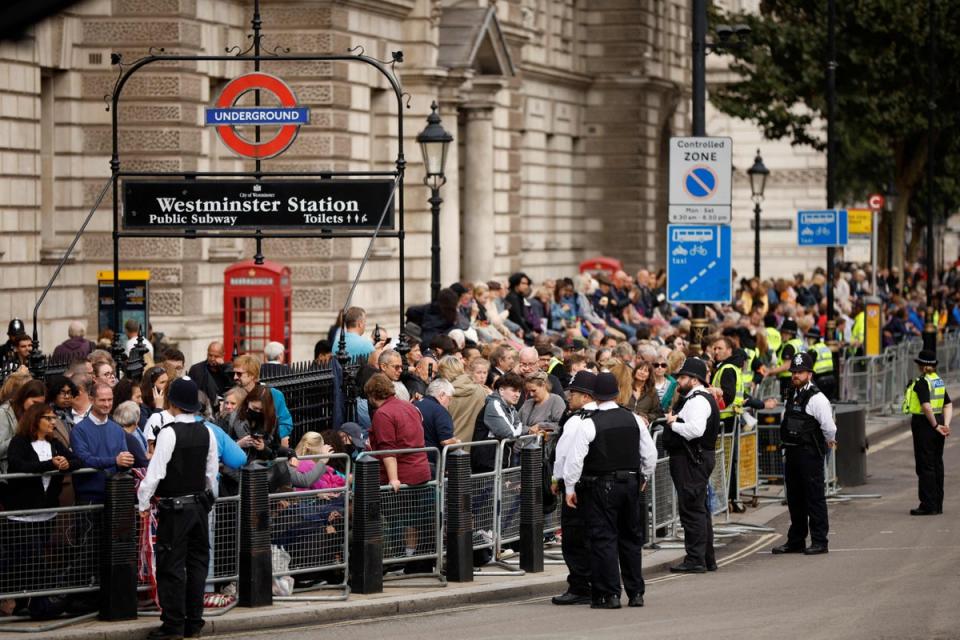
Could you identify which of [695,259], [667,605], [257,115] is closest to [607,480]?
[667,605]

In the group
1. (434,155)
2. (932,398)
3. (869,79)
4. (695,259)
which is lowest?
(932,398)

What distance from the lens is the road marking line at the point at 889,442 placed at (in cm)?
2627

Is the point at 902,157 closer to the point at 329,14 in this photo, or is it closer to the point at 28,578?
the point at 329,14

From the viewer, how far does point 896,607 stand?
1271cm

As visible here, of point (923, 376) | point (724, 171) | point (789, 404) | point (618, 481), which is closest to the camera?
point (618, 481)

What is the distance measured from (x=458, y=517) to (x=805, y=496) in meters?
3.84

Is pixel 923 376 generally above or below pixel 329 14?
below

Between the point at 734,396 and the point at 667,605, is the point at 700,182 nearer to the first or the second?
the point at 734,396

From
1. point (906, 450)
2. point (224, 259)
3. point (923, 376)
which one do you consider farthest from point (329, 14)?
point (923, 376)

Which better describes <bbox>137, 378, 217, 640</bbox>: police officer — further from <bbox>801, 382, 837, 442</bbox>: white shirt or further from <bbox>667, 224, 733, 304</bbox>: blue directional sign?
Result: <bbox>667, 224, 733, 304</bbox>: blue directional sign

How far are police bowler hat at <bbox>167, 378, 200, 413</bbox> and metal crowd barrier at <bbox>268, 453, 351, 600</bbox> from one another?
145 cm

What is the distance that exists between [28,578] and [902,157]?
128 ft

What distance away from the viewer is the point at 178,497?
1145cm

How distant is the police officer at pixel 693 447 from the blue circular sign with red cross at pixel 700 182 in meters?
3.58
